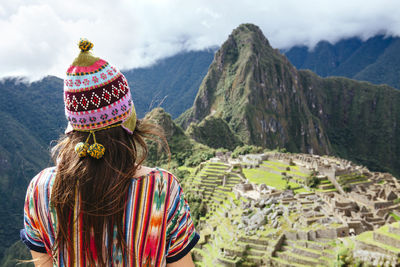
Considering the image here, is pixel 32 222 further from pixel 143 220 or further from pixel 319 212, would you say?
pixel 319 212

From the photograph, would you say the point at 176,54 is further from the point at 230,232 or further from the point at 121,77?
the point at 121,77

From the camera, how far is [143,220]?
229cm

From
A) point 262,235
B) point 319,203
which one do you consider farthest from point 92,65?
point 319,203

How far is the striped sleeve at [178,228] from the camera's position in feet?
7.75

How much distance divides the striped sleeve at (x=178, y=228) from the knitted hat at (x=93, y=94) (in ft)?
2.10

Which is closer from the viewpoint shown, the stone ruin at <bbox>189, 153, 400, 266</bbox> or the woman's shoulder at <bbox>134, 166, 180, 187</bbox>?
the woman's shoulder at <bbox>134, 166, 180, 187</bbox>

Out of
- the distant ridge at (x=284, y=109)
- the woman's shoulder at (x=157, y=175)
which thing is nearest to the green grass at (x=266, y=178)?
the woman's shoulder at (x=157, y=175)

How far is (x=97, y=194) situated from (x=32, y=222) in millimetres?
593

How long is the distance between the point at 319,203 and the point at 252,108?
95662 millimetres

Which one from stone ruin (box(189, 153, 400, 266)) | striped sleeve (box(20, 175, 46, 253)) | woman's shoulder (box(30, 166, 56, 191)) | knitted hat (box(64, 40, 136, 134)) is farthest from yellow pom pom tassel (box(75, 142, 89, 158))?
stone ruin (box(189, 153, 400, 266))

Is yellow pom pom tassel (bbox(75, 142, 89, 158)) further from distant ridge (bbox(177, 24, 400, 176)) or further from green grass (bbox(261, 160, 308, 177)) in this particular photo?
distant ridge (bbox(177, 24, 400, 176))

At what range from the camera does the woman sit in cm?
226

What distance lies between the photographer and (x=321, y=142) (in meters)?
139

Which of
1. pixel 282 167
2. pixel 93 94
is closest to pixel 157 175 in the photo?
pixel 93 94
